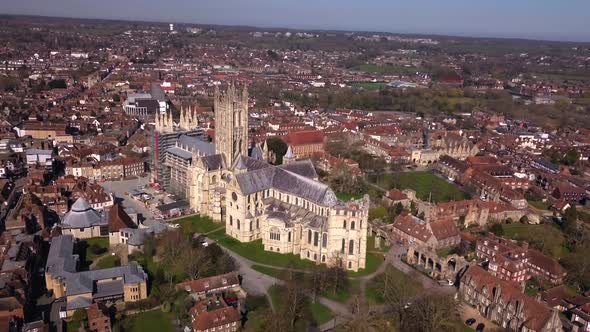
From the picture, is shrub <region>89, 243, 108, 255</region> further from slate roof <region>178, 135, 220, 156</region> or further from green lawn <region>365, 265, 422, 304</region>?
green lawn <region>365, 265, 422, 304</region>

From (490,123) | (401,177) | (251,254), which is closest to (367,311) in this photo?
(251,254)

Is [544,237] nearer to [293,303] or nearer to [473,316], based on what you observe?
[473,316]

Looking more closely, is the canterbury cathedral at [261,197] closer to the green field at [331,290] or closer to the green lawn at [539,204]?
the green field at [331,290]

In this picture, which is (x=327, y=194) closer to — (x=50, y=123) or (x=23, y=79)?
(x=50, y=123)

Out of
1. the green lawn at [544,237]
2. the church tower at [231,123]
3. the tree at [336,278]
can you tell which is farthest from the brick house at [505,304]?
the church tower at [231,123]

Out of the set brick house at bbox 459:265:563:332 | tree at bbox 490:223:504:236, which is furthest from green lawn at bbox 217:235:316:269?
tree at bbox 490:223:504:236

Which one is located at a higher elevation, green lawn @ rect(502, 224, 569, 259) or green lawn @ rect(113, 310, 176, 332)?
green lawn @ rect(502, 224, 569, 259)
